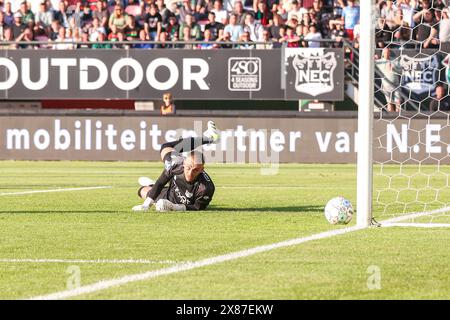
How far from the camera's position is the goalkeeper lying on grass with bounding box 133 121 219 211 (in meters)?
13.9

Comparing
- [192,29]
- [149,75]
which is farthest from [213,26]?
[149,75]

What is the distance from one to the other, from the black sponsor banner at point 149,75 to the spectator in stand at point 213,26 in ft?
3.31

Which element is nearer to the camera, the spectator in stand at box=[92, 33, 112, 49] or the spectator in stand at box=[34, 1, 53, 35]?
the spectator in stand at box=[92, 33, 112, 49]

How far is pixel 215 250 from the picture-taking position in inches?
380

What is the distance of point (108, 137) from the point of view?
96.4ft

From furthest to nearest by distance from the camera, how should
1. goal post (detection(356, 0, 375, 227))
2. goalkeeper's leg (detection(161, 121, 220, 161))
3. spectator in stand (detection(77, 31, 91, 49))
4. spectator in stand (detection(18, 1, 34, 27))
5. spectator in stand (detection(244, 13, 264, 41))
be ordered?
spectator in stand (detection(18, 1, 34, 27)), spectator in stand (detection(77, 31, 91, 49)), spectator in stand (detection(244, 13, 264, 41)), goalkeeper's leg (detection(161, 121, 220, 161)), goal post (detection(356, 0, 375, 227))

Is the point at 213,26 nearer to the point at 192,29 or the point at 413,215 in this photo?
the point at 192,29

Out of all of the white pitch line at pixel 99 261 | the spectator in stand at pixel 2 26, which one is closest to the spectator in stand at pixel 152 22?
the spectator in stand at pixel 2 26

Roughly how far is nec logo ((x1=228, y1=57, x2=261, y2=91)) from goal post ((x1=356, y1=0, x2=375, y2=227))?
18415mm

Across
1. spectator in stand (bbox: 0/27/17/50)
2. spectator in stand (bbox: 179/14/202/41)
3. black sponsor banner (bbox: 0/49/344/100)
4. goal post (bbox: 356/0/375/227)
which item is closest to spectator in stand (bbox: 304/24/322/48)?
black sponsor banner (bbox: 0/49/344/100)

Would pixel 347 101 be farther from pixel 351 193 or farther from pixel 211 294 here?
pixel 211 294

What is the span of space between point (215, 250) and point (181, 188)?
4.50 metres

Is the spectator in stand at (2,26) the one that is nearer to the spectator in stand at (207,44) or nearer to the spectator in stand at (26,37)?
the spectator in stand at (26,37)

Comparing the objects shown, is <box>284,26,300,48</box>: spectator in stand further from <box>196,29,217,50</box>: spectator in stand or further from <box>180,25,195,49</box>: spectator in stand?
<box>180,25,195,49</box>: spectator in stand
